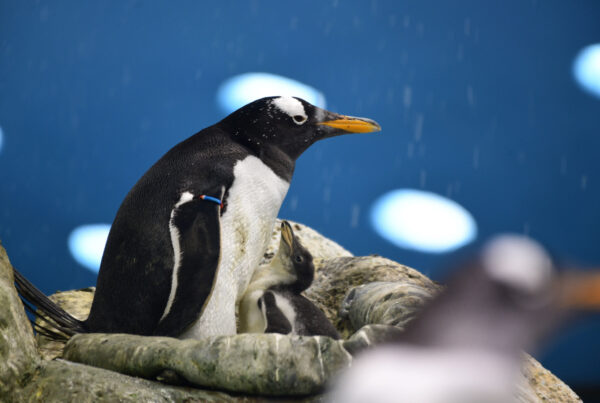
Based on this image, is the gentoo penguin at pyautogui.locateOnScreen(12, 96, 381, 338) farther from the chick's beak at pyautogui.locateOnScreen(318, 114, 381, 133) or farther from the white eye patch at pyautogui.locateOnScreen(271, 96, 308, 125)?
the chick's beak at pyautogui.locateOnScreen(318, 114, 381, 133)

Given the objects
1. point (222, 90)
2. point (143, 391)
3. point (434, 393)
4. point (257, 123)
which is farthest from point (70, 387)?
point (222, 90)

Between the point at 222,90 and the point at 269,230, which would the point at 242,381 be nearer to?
the point at 269,230

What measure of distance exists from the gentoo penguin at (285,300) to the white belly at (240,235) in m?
0.25

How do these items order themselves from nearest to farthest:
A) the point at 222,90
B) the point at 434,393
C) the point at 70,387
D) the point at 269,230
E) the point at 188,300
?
1. the point at 434,393
2. the point at 70,387
3. the point at 188,300
4. the point at 269,230
5. the point at 222,90

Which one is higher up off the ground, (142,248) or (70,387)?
(142,248)

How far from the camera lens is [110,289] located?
131cm

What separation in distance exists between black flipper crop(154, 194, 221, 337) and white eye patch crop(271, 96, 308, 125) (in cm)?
43

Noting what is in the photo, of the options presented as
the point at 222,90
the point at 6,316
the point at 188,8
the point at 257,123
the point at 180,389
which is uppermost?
the point at 188,8

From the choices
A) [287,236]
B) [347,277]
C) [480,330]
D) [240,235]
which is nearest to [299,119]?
[240,235]

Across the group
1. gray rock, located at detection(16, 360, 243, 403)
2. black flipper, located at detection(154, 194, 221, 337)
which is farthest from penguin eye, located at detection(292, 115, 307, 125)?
gray rock, located at detection(16, 360, 243, 403)

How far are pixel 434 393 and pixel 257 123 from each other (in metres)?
1.21

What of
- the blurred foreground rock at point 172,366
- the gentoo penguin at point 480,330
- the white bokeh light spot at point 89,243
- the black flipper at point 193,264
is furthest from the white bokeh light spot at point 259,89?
the gentoo penguin at point 480,330

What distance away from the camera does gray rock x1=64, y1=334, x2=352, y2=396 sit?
878 mm

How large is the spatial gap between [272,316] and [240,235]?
1.23 ft
